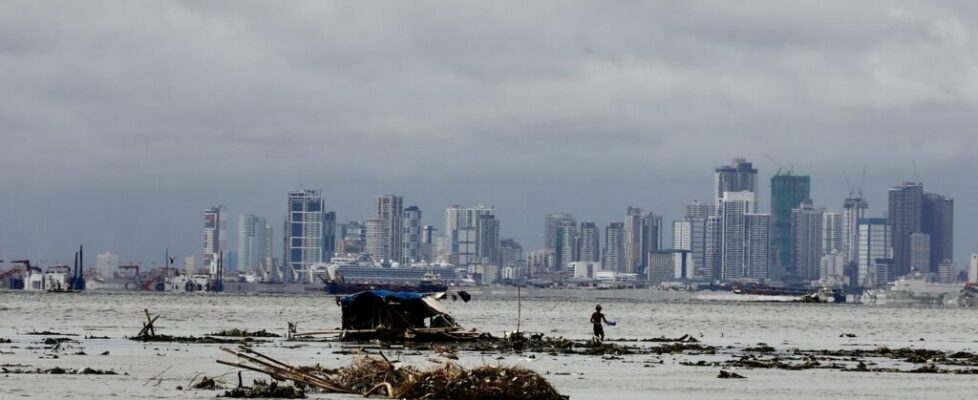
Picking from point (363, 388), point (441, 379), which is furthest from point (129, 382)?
point (441, 379)

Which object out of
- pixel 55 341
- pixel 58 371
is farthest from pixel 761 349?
pixel 58 371

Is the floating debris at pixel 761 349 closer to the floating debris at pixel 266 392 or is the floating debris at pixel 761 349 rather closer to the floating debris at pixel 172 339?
the floating debris at pixel 172 339

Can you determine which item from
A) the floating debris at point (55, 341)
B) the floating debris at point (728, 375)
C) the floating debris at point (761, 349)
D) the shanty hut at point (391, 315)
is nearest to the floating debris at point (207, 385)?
the floating debris at point (728, 375)

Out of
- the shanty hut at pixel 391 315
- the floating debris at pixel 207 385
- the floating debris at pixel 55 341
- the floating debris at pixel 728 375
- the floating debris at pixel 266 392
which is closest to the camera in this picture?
the floating debris at pixel 266 392

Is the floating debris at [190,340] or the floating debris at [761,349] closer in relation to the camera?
the floating debris at [190,340]

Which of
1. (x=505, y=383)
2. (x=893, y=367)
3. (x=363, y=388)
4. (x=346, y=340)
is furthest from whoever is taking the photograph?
(x=346, y=340)

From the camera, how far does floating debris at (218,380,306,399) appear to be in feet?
120

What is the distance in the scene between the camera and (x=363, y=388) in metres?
37.6

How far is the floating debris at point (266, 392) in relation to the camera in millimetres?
36594

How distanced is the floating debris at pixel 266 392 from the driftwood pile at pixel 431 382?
266 millimetres

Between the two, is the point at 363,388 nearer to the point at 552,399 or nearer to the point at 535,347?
the point at 552,399

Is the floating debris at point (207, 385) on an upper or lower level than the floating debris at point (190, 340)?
upper

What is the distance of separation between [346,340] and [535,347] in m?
8.73

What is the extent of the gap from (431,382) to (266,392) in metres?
3.60
